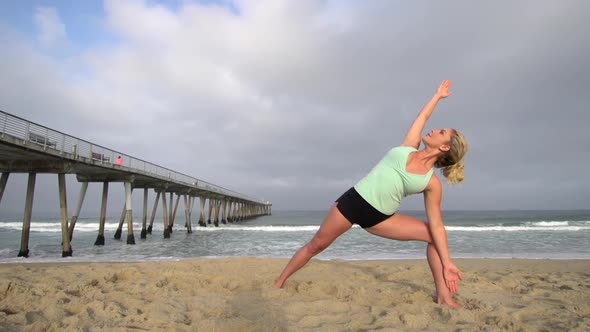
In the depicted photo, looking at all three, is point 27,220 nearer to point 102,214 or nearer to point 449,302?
point 102,214

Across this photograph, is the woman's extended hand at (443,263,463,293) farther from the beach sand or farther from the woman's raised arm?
the woman's raised arm

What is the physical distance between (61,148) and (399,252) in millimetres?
12007

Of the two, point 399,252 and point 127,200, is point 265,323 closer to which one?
point 399,252

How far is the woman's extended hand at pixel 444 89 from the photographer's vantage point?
10.4 ft

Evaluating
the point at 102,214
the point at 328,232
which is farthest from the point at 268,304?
the point at 102,214

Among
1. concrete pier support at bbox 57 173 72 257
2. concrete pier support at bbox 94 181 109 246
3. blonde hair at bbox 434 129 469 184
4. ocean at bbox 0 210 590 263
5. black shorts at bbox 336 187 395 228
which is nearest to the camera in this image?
blonde hair at bbox 434 129 469 184

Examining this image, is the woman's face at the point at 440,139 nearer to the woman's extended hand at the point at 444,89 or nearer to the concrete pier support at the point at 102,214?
the woman's extended hand at the point at 444,89

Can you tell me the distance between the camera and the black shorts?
2.84 metres

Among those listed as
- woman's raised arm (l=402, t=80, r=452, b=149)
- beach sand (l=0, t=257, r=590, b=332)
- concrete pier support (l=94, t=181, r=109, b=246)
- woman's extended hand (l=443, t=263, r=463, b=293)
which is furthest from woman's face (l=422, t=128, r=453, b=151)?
concrete pier support (l=94, t=181, r=109, b=246)

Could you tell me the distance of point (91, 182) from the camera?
16344 millimetres

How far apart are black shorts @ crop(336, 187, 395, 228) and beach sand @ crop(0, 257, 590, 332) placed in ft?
2.50

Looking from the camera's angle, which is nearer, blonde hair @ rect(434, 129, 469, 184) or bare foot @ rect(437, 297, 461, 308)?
blonde hair @ rect(434, 129, 469, 184)

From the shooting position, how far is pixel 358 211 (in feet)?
9.41

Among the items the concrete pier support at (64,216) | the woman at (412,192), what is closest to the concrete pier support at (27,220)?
the concrete pier support at (64,216)
